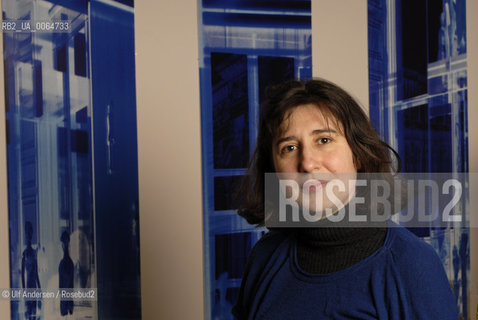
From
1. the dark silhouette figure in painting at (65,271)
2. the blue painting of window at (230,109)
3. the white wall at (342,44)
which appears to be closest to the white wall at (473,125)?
the white wall at (342,44)

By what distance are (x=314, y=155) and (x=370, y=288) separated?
12.0 inches

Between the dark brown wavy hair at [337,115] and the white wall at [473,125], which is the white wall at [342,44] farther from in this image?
the dark brown wavy hair at [337,115]

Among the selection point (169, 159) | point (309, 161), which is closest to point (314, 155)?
point (309, 161)

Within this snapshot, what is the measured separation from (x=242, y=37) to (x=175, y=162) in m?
0.66

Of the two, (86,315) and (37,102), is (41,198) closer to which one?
(37,102)

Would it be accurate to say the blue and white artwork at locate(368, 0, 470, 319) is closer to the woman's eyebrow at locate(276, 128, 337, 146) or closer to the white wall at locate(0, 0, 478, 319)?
the white wall at locate(0, 0, 478, 319)

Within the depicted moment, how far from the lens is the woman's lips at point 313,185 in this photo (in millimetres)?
1020

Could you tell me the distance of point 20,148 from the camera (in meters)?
1.90

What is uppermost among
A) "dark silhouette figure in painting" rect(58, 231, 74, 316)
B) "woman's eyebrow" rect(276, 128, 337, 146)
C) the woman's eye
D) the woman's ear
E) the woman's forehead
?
the woman's forehead

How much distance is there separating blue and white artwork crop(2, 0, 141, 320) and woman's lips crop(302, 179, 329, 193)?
117cm

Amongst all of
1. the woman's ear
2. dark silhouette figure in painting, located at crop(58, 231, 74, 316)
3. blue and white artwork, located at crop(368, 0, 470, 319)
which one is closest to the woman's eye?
the woman's ear

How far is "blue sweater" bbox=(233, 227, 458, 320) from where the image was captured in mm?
860

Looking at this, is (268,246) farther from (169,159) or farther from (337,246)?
(169,159)

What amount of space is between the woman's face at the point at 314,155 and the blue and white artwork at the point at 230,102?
3.39ft
